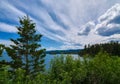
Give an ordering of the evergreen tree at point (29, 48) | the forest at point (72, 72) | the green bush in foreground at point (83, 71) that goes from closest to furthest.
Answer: the forest at point (72, 72)
the green bush in foreground at point (83, 71)
the evergreen tree at point (29, 48)

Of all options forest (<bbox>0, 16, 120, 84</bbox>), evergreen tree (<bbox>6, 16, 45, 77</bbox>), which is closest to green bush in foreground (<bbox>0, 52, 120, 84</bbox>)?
forest (<bbox>0, 16, 120, 84</bbox>)


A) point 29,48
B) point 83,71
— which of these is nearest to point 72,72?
point 83,71

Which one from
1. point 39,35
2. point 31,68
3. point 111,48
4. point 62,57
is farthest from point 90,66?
point 111,48

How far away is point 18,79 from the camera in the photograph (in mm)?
9359

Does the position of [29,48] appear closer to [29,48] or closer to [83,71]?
[29,48]

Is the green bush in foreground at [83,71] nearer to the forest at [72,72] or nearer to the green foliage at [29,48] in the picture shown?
the forest at [72,72]

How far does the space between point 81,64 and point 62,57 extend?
100cm

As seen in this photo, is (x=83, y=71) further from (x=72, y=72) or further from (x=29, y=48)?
(x=29, y=48)

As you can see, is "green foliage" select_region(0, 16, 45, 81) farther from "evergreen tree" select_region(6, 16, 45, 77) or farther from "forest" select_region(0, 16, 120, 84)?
"forest" select_region(0, 16, 120, 84)

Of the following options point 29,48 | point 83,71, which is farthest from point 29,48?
point 83,71

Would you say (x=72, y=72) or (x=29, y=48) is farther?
(x=29, y=48)

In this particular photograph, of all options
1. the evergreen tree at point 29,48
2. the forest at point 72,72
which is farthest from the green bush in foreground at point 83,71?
the evergreen tree at point 29,48

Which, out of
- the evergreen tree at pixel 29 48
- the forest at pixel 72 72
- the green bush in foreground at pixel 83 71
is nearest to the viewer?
the forest at pixel 72 72

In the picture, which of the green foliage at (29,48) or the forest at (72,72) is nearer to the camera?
the forest at (72,72)
